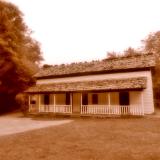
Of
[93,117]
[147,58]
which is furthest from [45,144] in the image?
[147,58]

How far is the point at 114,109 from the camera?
22875 millimetres

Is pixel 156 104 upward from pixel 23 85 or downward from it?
downward

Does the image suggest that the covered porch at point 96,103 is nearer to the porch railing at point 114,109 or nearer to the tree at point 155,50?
the porch railing at point 114,109

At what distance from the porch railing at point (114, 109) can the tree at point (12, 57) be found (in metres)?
11.7

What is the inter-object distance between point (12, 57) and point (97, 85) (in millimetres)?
12638

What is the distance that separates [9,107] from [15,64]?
27.5ft

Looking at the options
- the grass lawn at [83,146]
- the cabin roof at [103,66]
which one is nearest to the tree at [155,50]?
the cabin roof at [103,66]

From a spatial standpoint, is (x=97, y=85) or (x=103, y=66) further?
(x=103, y=66)

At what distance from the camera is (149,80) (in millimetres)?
23703

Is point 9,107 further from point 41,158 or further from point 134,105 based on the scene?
point 41,158

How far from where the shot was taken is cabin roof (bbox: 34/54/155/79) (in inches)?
960

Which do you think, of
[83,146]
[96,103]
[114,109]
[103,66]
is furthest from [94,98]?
[83,146]

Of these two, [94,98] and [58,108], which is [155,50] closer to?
[94,98]

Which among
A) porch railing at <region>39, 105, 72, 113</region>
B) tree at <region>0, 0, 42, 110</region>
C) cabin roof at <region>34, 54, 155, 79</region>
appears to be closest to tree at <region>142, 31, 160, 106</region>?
cabin roof at <region>34, 54, 155, 79</region>
